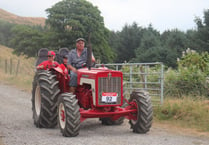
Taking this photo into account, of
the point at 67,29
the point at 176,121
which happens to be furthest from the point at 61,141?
the point at 67,29

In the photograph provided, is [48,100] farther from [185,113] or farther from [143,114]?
[185,113]

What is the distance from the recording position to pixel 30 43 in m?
43.2

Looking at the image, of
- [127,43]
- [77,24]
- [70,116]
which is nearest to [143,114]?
[70,116]

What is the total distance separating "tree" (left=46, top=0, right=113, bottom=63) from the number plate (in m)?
29.9

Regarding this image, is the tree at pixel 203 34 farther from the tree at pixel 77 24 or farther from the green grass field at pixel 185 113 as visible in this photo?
the green grass field at pixel 185 113

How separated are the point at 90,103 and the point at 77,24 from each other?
99.3 feet

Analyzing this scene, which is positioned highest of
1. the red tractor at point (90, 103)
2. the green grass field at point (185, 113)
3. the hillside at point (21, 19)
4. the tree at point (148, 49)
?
the hillside at point (21, 19)

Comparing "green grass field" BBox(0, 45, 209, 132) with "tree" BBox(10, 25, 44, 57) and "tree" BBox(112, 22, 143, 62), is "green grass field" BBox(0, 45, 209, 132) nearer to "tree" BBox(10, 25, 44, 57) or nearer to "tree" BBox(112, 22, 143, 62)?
"tree" BBox(10, 25, 44, 57)

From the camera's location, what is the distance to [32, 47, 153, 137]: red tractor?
24.4ft

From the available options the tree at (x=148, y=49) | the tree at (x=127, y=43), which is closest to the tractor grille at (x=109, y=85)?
the tree at (x=148, y=49)

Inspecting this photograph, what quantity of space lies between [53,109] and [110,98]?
1541 mm

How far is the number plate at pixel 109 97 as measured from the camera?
7.65 metres

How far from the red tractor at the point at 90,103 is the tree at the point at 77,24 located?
2906 cm

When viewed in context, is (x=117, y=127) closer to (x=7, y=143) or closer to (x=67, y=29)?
(x=7, y=143)
